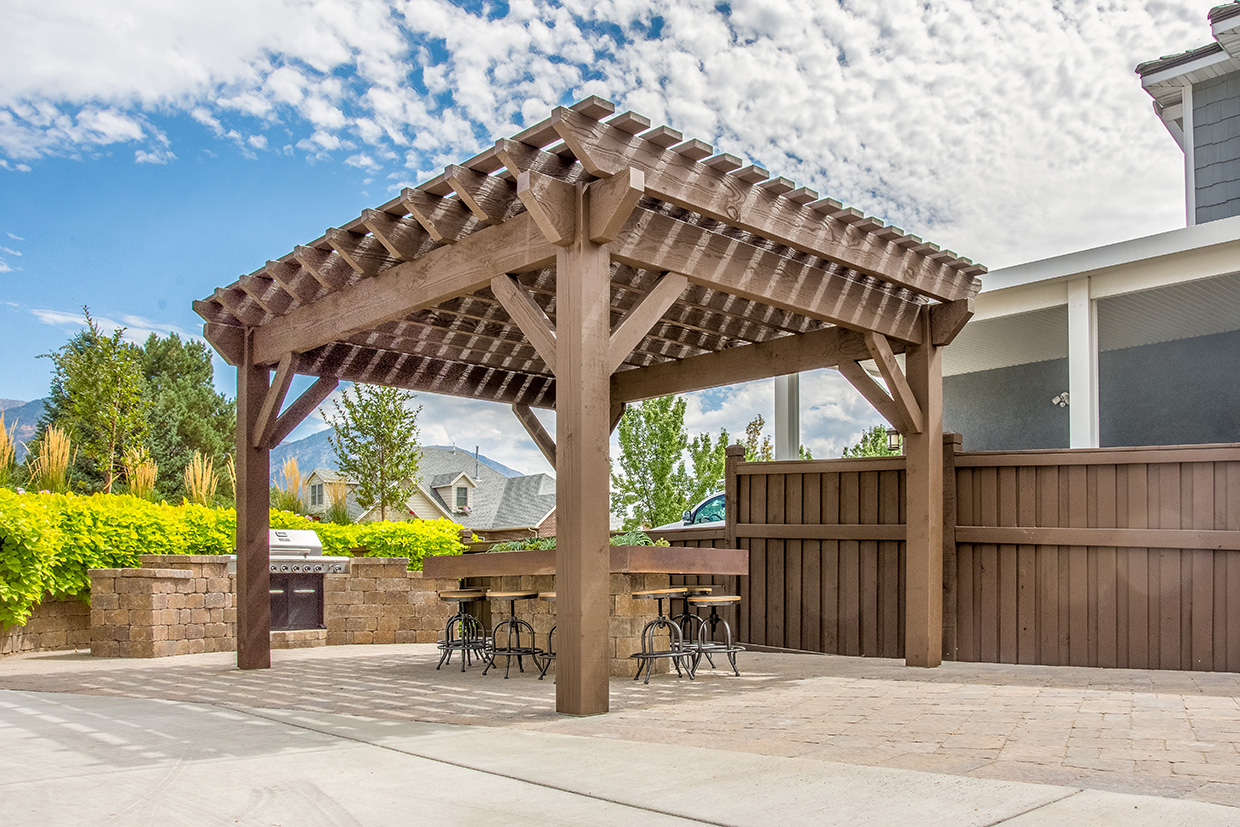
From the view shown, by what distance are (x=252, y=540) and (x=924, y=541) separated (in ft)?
18.1

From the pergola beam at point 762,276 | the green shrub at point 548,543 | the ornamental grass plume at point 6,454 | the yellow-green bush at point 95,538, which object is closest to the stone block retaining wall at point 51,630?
the yellow-green bush at point 95,538

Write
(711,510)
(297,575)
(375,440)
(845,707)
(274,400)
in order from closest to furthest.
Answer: (845,707) < (274,400) < (297,575) < (711,510) < (375,440)

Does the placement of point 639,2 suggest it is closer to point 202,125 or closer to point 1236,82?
point 1236,82

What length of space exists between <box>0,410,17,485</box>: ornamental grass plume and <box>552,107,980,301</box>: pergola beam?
9.20 metres

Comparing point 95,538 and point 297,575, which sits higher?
point 95,538

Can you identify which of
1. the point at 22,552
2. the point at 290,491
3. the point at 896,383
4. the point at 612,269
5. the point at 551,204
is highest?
the point at 612,269

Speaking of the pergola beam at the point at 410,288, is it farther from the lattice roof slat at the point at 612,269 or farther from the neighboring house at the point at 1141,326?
the neighboring house at the point at 1141,326

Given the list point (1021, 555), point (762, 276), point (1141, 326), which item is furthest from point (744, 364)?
point (1141, 326)

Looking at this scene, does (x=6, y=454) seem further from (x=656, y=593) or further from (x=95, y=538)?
(x=656, y=593)

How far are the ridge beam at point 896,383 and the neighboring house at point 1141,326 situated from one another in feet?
8.11

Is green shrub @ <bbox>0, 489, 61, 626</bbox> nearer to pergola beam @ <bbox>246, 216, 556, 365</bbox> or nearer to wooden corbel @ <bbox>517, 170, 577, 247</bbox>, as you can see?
pergola beam @ <bbox>246, 216, 556, 365</bbox>

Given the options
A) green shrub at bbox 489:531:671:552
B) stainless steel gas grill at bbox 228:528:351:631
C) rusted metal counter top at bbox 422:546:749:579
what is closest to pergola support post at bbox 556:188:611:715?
rusted metal counter top at bbox 422:546:749:579

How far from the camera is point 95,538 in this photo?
913 centimetres

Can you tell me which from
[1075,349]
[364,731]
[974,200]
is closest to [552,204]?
[364,731]
